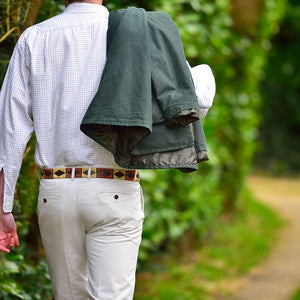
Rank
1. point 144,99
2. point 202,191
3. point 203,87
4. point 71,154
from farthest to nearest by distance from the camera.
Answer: point 202,191
point 203,87
point 71,154
point 144,99

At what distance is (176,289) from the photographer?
5.01 metres

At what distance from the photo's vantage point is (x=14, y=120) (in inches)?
86.9

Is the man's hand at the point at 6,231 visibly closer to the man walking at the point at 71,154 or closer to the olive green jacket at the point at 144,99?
the man walking at the point at 71,154

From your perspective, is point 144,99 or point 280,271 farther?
point 280,271

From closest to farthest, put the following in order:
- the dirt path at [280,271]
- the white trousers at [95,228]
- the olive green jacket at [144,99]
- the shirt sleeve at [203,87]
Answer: the olive green jacket at [144,99], the white trousers at [95,228], the shirt sleeve at [203,87], the dirt path at [280,271]

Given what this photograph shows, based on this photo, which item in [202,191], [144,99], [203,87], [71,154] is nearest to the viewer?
[144,99]

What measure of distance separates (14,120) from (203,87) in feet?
2.62

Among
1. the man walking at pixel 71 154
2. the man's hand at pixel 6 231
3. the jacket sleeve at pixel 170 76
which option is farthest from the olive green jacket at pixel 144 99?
the man's hand at pixel 6 231

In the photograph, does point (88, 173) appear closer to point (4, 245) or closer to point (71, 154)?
point (71, 154)

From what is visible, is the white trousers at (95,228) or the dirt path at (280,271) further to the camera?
the dirt path at (280,271)

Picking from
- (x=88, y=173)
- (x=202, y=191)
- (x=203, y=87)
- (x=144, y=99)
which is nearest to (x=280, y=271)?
(x=202, y=191)

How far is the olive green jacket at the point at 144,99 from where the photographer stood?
2.07 metres

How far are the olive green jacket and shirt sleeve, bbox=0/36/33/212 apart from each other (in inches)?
12.2

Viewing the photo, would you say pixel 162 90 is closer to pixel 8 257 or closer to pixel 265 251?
pixel 8 257
